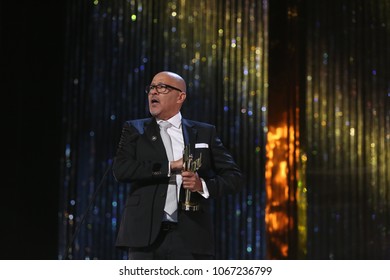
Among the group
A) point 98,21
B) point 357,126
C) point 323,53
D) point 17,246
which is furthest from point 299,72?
point 17,246

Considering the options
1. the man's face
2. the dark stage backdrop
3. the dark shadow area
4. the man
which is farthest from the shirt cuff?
the dark shadow area

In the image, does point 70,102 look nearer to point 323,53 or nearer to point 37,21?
point 37,21

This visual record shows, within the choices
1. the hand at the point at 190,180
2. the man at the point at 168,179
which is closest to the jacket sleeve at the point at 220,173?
the man at the point at 168,179

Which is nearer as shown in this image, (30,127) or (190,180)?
(190,180)

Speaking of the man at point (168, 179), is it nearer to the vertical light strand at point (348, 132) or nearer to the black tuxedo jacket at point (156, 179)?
the black tuxedo jacket at point (156, 179)

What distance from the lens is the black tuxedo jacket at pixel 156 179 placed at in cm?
264

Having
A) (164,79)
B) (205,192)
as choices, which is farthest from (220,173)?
(164,79)

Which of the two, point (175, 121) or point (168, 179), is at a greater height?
point (175, 121)

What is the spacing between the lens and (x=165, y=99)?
282cm

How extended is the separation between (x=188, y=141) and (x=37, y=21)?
1.64 metres

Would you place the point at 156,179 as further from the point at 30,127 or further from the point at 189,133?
the point at 30,127

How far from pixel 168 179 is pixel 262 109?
1.31 metres

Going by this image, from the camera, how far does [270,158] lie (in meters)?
3.90

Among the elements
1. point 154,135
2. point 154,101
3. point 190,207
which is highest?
point 154,101
